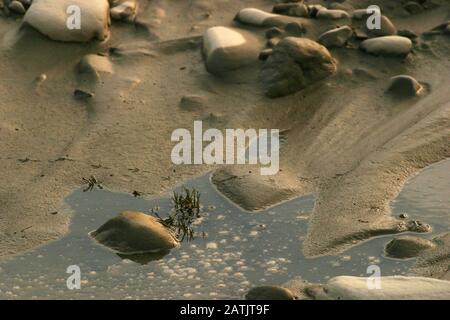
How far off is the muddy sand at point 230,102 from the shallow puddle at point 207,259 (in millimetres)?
100

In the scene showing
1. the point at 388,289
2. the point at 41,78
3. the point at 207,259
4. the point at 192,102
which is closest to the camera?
the point at 388,289

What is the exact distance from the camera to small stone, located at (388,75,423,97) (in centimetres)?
707

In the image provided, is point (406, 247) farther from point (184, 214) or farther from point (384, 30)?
point (384, 30)

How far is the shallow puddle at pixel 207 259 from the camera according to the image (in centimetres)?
515

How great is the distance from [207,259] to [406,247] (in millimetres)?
1104

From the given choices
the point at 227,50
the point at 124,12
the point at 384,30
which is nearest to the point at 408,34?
the point at 384,30

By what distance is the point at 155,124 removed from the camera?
682 centimetres

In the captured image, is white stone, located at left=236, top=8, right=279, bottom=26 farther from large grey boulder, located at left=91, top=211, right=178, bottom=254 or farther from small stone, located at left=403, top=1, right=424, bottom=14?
large grey boulder, located at left=91, top=211, right=178, bottom=254

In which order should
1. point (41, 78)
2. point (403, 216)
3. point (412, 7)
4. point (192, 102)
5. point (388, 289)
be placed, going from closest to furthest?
point (388, 289)
point (403, 216)
point (192, 102)
point (41, 78)
point (412, 7)

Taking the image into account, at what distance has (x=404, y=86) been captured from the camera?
23.3ft

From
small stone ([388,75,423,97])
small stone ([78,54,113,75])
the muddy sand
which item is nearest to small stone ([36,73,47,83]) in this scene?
the muddy sand

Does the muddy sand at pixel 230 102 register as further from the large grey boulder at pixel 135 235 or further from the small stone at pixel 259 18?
the large grey boulder at pixel 135 235

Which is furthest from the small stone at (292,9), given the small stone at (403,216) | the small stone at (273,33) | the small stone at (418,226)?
the small stone at (418,226)

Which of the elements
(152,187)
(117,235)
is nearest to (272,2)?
(152,187)
